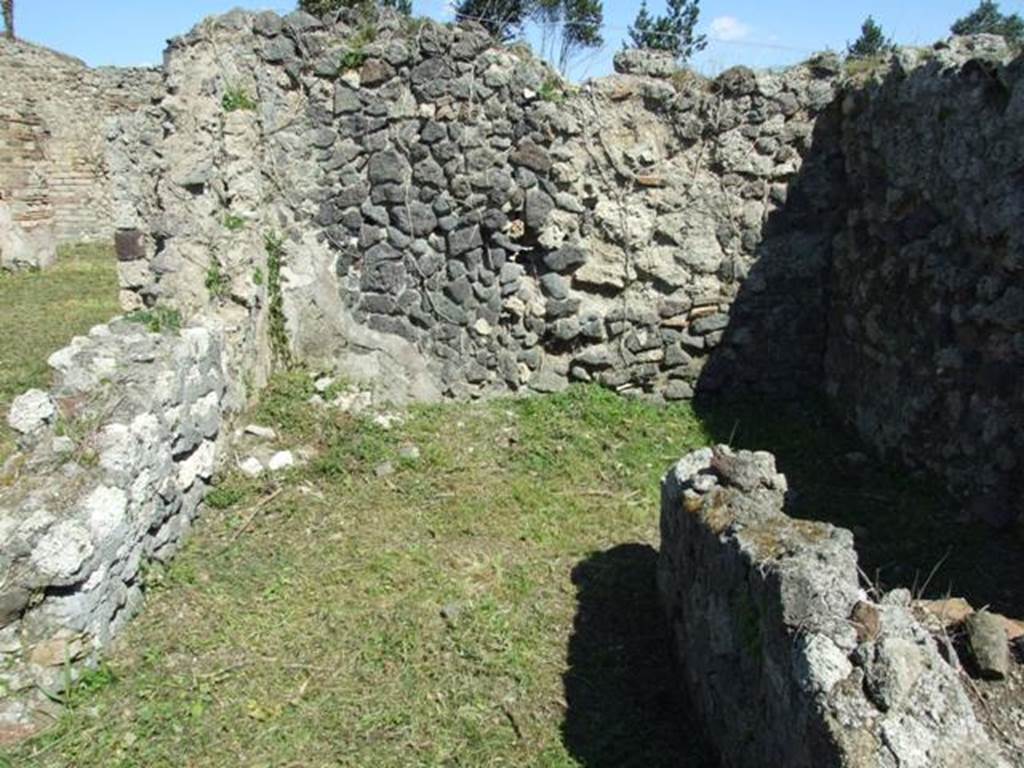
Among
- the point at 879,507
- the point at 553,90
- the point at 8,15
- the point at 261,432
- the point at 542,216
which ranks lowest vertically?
the point at 879,507

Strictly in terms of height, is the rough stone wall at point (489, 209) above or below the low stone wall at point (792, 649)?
above

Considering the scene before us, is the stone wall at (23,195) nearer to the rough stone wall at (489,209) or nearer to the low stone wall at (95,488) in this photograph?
the rough stone wall at (489,209)

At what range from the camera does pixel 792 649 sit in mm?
2574

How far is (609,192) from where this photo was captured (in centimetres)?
648

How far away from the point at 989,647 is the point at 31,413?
13.6 feet

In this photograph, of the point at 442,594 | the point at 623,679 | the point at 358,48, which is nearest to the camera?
the point at 623,679

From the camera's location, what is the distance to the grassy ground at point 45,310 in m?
6.71

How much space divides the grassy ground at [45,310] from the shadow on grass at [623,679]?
12.1 ft

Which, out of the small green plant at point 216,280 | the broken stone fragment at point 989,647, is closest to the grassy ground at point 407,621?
the small green plant at point 216,280

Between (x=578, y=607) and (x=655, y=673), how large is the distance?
23.8 inches

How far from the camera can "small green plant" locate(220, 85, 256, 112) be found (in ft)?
19.3

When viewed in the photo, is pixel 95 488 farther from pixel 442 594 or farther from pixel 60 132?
pixel 60 132

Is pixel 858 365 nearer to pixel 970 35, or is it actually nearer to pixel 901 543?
pixel 901 543

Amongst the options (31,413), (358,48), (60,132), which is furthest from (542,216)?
(60,132)
